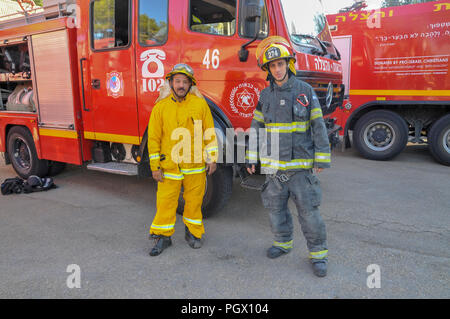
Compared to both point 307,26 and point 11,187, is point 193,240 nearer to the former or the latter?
point 307,26

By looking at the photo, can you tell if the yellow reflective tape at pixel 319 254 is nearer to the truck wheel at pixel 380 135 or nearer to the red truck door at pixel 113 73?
the red truck door at pixel 113 73

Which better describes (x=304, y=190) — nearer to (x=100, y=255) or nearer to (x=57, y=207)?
(x=100, y=255)

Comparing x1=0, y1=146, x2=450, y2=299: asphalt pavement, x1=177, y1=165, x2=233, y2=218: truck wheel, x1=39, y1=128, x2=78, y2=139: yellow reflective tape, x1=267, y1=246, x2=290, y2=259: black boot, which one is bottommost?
x1=0, y1=146, x2=450, y2=299: asphalt pavement

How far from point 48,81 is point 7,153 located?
6.80 ft

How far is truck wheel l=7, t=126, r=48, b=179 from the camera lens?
18.6ft

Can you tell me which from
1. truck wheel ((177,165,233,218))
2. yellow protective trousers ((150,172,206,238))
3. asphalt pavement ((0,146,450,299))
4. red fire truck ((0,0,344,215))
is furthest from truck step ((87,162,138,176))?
yellow protective trousers ((150,172,206,238))

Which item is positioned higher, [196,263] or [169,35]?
[169,35]

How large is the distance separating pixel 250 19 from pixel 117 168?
2496 millimetres

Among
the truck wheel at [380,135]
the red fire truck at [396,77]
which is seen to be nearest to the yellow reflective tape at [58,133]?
the red fire truck at [396,77]

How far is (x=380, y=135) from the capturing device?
7.01 m

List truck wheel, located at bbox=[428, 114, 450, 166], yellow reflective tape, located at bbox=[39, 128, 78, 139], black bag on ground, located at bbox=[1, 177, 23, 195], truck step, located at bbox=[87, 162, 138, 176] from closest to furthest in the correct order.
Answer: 1. truck step, located at bbox=[87, 162, 138, 176]
2. yellow reflective tape, located at bbox=[39, 128, 78, 139]
3. black bag on ground, located at bbox=[1, 177, 23, 195]
4. truck wheel, located at bbox=[428, 114, 450, 166]

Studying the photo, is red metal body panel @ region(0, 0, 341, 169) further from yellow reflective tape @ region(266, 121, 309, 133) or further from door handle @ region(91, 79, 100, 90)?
yellow reflective tape @ region(266, 121, 309, 133)

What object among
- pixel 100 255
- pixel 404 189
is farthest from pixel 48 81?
pixel 404 189
